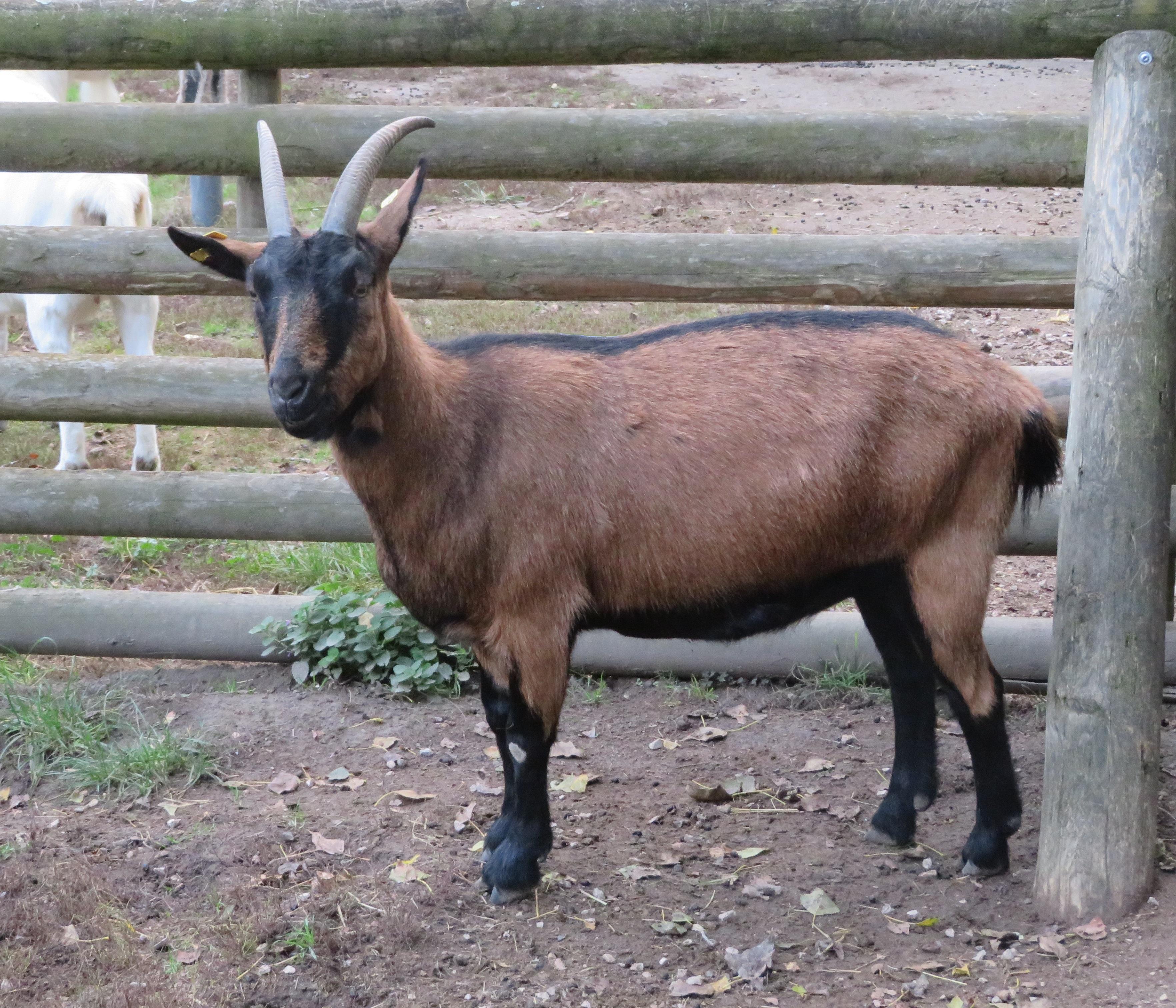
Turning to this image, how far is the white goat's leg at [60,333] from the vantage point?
7.37 m

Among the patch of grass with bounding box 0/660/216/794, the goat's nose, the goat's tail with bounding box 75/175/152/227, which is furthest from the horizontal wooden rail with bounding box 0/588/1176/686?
the goat's tail with bounding box 75/175/152/227

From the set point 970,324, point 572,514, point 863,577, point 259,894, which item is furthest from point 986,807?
point 970,324

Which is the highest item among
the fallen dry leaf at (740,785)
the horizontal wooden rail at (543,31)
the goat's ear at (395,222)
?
the horizontal wooden rail at (543,31)

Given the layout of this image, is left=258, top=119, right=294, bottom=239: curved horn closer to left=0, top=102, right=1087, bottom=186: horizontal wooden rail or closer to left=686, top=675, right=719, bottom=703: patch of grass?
left=0, top=102, right=1087, bottom=186: horizontal wooden rail

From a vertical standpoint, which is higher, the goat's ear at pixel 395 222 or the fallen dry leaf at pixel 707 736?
the goat's ear at pixel 395 222

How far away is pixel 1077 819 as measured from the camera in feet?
12.0

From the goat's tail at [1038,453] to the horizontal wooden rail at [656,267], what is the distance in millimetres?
1025

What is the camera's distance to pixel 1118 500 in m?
3.57

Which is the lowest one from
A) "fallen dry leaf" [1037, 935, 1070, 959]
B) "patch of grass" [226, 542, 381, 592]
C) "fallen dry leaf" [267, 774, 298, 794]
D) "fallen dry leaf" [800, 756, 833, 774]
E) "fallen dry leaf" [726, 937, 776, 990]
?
"fallen dry leaf" [267, 774, 298, 794]

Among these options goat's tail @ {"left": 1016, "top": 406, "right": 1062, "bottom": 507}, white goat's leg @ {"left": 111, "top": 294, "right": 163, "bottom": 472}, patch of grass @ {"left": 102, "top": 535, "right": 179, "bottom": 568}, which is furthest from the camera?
white goat's leg @ {"left": 111, "top": 294, "right": 163, "bottom": 472}

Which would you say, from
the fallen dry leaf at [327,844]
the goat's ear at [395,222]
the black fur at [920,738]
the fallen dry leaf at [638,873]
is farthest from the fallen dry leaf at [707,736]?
the goat's ear at [395,222]

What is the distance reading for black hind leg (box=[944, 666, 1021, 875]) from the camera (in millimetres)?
4004

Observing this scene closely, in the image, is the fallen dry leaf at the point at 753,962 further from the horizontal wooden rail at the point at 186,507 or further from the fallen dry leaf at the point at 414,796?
the horizontal wooden rail at the point at 186,507

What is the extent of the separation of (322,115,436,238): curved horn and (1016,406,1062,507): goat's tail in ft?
6.88
